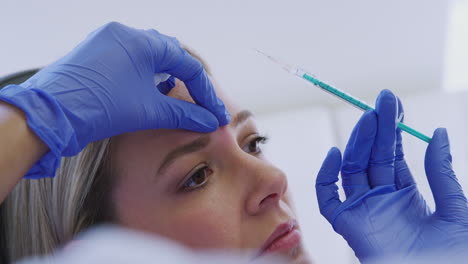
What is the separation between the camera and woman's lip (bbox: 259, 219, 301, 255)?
1.01 metres

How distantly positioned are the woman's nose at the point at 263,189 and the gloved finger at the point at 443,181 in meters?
0.31

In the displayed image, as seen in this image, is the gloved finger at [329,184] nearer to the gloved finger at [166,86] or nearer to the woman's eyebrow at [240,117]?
the woman's eyebrow at [240,117]

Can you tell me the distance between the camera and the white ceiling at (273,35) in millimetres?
1793

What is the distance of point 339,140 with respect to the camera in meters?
2.00

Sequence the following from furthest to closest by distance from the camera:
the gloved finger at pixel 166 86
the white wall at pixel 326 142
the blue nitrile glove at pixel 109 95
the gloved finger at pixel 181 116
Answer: the white wall at pixel 326 142 → the gloved finger at pixel 166 86 → the gloved finger at pixel 181 116 → the blue nitrile glove at pixel 109 95

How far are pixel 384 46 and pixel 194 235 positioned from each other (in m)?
1.30

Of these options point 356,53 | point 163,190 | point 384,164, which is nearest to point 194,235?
point 163,190

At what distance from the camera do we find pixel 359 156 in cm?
103

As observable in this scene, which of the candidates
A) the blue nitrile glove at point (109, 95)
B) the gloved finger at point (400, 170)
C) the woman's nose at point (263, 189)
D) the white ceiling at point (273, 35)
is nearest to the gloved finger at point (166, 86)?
the blue nitrile glove at point (109, 95)

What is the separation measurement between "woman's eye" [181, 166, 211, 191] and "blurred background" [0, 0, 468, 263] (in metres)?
0.77

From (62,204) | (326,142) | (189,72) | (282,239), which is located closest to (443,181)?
(282,239)

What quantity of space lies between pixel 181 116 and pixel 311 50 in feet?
3.75

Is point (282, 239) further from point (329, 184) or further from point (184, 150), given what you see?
point (184, 150)

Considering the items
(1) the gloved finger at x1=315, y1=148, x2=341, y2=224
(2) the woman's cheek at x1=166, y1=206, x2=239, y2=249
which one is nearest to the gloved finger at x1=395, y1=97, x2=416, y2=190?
Answer: (1) the gloved finger at x1=315, y1=148, x2=341, y2=224
